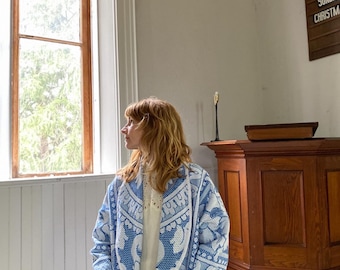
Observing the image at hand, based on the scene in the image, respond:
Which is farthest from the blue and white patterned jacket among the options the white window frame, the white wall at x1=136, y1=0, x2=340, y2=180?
the white wall at x1=136, y1=0, x2=340, y2=180

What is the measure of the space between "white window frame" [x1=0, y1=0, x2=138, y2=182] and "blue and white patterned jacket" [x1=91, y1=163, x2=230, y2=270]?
57cm

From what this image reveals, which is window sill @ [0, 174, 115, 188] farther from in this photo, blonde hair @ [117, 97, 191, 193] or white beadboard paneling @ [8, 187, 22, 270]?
blonde hair @ [117, 97, 191, 193]

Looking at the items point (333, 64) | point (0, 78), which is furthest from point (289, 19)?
point (0, 78)

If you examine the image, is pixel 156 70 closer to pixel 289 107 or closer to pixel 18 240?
pixel 289 107

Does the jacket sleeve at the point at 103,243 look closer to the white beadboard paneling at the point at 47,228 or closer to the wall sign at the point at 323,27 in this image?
the white beadboard paneling at the point at 47,228

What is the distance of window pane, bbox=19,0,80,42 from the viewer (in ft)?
5.16

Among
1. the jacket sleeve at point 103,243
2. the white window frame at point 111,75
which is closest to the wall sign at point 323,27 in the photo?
the white window frame at point 111,75

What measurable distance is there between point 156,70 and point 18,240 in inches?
39.2

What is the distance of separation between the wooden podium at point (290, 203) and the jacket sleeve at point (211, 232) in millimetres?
482

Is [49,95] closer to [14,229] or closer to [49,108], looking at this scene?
[49,108]

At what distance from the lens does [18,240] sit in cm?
136

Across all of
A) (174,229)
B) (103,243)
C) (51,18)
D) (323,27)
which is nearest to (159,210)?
(174,229)

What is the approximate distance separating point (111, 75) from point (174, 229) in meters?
0.90

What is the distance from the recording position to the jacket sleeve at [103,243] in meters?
1.00
